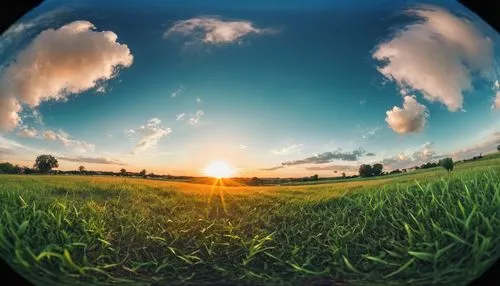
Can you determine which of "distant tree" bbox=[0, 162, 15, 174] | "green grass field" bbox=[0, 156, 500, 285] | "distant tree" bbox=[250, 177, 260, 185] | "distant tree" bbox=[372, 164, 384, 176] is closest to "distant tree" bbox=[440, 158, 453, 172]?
"green grass field" bbox=[0, 156, 500, 285]

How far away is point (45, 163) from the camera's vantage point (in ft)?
14.3

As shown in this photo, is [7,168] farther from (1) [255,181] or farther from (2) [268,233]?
(2) [268,233]

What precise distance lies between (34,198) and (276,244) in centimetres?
166

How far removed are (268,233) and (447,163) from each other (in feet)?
4.09

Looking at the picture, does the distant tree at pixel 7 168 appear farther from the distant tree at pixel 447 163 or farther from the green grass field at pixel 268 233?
the distant tree at pixel 447 163

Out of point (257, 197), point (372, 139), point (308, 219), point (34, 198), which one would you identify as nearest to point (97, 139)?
point (34, 198)

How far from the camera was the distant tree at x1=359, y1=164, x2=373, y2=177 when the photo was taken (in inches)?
161

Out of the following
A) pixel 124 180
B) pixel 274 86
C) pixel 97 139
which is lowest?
pixel 124 180

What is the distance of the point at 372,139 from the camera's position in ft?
13.2

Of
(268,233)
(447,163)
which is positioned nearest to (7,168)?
(268,233)

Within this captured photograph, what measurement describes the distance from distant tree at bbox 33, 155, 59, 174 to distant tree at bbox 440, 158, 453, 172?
2476 mm

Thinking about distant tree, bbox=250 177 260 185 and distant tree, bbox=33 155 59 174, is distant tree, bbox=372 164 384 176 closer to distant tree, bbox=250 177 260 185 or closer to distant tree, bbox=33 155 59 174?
distant tree, bbox=250 177 260 185

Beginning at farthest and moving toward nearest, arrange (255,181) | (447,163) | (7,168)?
(7,168)
(447,163)
(255,181)

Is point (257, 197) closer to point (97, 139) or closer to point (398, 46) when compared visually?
point (97, 139)
